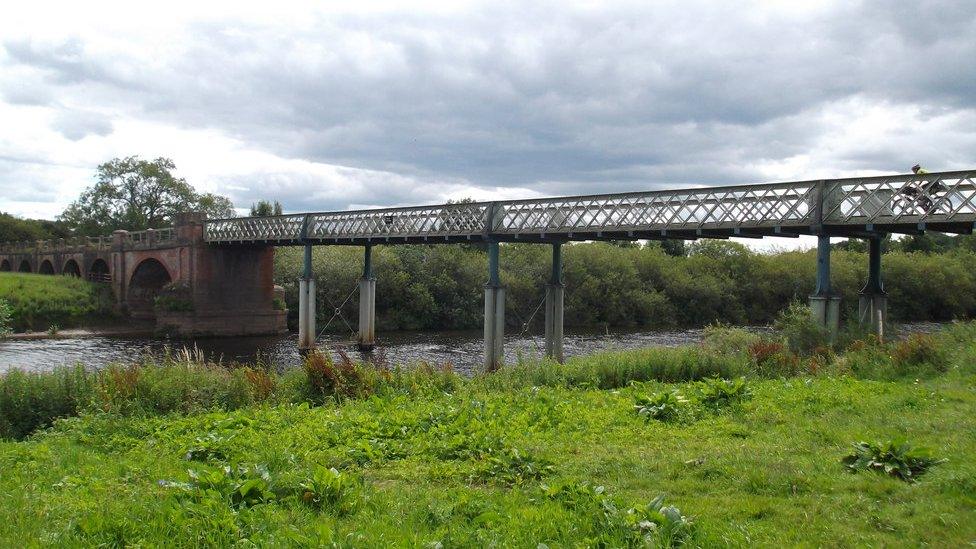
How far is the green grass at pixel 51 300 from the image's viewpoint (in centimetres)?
4812

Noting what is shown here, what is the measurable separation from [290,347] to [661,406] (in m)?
35.4

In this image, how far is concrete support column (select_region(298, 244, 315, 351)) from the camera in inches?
1645

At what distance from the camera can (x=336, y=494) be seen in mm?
6754

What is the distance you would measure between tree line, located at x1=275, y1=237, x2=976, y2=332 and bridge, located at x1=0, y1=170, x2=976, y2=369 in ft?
27.5

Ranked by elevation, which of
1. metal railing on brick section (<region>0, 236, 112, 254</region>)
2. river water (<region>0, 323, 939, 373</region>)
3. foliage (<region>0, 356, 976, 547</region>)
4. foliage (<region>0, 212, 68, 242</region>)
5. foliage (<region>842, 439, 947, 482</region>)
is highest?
foliage (<region>0, 212, 68, 242</region>)

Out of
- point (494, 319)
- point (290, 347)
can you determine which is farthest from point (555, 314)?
point (290, 347)

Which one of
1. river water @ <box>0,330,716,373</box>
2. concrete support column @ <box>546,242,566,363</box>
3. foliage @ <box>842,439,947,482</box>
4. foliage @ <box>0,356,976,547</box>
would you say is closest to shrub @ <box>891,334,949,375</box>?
foliage @ <box>0,356,976,547</box>

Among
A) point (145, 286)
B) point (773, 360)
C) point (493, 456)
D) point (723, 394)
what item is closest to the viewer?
point (493, 456)

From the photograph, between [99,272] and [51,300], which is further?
[99,272]

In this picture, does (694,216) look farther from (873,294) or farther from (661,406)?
(661,406)

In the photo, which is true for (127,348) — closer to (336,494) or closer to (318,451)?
(318,451)

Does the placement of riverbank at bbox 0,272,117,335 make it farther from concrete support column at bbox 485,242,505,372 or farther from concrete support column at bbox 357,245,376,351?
concrete support column at bbox 485,242,505,372

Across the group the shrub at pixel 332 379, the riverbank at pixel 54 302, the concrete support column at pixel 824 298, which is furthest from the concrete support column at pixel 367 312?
the shrub at pixel 332 379

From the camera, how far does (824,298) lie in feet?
73.6
